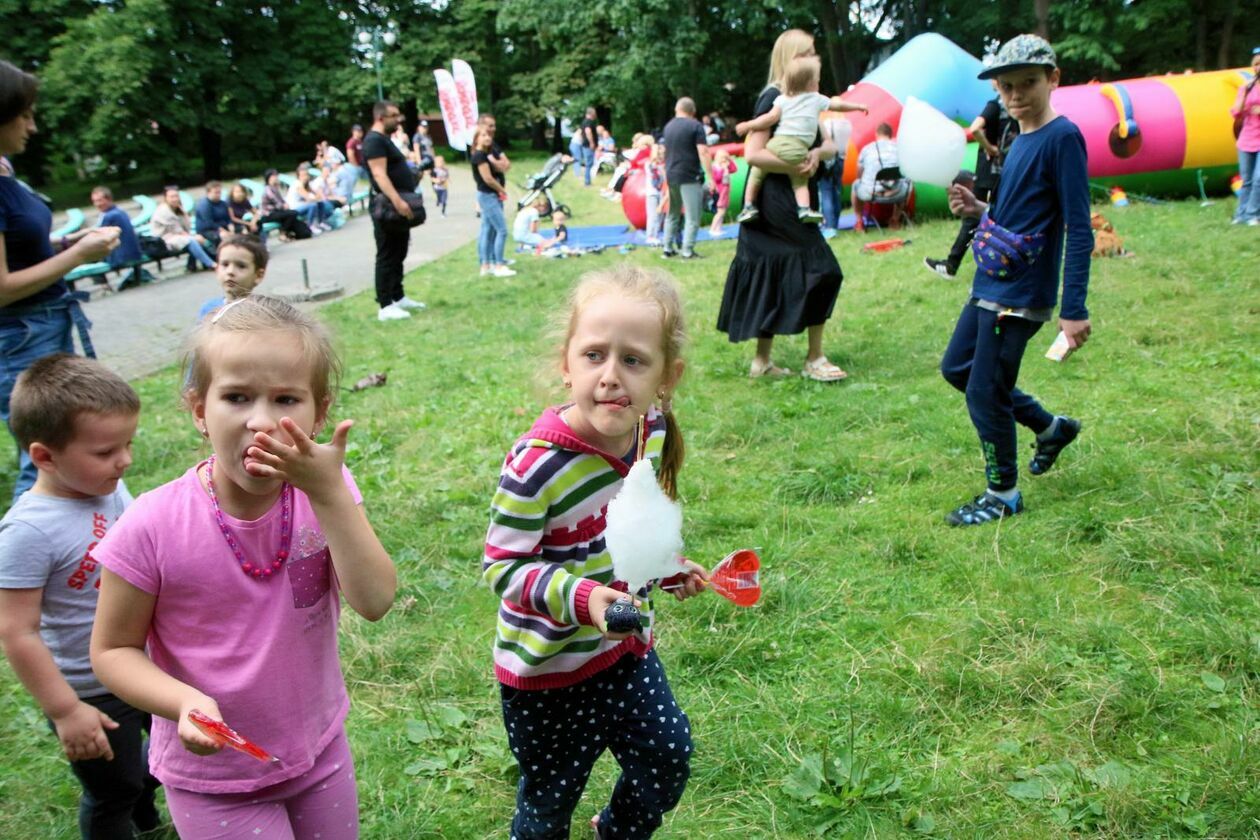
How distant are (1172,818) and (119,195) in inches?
1514

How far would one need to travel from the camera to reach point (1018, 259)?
3.85m

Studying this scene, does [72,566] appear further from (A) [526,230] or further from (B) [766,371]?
(A) [526,230]

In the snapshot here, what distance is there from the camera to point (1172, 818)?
93.9 inches

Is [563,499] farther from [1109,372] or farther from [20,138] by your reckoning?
[1109,372]

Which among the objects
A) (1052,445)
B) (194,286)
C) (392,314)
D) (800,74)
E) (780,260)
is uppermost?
(800,74)

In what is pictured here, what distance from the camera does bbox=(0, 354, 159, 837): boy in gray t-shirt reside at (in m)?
2.08

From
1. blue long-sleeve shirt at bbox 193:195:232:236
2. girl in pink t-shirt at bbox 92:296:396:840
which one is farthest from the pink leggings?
blue long-sleeve shirt at bbox 193:195:232:236

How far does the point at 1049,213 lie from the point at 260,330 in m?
3.28

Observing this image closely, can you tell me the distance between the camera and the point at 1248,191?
10.4 m

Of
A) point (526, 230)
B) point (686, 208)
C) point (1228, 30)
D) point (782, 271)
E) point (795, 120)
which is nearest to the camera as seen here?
point (795, 120)

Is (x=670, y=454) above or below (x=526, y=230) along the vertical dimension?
above

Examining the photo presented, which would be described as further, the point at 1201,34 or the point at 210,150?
the point at 210,150

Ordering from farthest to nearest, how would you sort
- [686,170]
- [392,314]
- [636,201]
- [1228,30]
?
[1228,30] < [636,201] < [686,170] < [392,314]

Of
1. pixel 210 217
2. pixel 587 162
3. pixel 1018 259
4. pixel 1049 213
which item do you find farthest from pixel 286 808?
pixel 587 162
